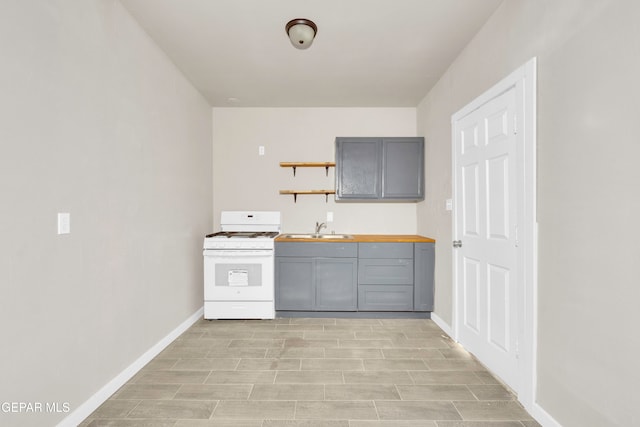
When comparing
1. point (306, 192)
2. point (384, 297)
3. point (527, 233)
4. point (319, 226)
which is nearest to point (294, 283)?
point (319, 226)

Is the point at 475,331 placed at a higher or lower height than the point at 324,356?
higher

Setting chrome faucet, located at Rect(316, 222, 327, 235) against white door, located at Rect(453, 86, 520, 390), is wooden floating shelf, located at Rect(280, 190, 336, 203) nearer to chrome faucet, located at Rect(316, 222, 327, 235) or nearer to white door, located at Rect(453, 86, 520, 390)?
chrome faucet, located at Rect(316, 222, 327, 235)

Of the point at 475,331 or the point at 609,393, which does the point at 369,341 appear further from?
the point at 609,393

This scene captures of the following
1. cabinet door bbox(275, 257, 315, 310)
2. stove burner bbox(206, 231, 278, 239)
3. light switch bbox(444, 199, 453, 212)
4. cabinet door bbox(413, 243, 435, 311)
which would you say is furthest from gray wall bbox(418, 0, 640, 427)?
stove burner bbox(206, 231, 278, 239)

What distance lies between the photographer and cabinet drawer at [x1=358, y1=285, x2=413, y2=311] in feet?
11.8

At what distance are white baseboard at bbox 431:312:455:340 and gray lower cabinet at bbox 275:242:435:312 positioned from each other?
0.12 meters

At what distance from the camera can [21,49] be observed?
1464 millimetres

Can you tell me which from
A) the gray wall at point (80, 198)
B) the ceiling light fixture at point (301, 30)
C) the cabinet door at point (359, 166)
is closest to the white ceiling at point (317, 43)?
the ceiling light fixture at point (301, 30)

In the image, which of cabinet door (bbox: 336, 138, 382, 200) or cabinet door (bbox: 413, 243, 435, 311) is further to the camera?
cabinet door (bbox: 336, 138, 382, 200)

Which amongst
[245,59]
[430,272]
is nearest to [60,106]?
[245,59]

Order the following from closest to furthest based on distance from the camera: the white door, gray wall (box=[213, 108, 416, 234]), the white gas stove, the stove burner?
the white door → the white gas stove → the stove burner → gray wall (box=[213, 108, 416, 234])

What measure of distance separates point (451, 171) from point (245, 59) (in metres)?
2.22

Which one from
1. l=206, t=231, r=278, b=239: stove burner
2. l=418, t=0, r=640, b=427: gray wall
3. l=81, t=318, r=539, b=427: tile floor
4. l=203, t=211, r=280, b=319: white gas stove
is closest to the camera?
l=418, t=0, r=640, b=427: gray wall

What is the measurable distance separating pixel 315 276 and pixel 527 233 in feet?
7.41
